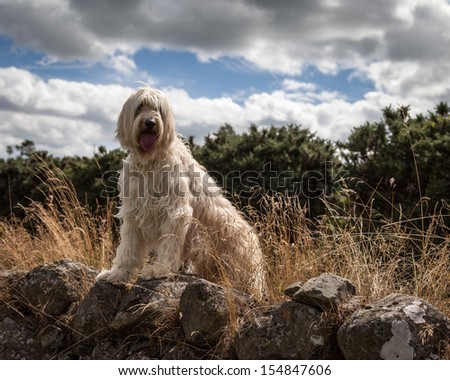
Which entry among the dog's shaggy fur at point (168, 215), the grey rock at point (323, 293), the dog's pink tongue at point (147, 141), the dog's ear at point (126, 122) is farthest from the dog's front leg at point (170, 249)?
the grey rock at point (323, 293)

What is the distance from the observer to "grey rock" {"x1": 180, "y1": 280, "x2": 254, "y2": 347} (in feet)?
14.3

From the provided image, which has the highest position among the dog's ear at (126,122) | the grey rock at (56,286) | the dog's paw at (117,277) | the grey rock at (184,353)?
the dog's ear at (126,122)

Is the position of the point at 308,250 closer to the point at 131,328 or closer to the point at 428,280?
the point at 428,280

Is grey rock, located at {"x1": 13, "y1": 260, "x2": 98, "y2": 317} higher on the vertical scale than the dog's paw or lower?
lower

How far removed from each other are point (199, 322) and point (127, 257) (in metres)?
1.17

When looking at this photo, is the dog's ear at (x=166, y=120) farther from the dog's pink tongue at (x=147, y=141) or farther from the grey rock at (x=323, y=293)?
the grey rock at (x=323, y=293)

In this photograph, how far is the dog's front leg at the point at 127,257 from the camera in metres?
5.20

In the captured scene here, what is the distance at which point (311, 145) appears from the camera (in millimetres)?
8109

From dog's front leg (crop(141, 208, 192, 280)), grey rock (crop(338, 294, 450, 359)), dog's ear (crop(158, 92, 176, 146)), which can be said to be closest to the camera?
grey rock (crop(338, 294, 450, 359))

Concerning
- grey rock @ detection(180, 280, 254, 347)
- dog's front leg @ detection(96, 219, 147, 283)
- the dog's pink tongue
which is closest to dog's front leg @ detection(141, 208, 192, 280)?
dog's front leg @ detection(96, 219, 147, 283)

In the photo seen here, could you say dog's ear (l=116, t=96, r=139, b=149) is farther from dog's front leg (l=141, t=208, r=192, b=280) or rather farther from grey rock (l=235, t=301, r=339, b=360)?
grey rock (l=235, t=301, r=339, b=360)

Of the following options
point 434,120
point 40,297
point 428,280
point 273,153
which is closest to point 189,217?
point 40,297

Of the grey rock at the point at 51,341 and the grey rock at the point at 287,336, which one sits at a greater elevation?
the grey rock at the point at 287,336

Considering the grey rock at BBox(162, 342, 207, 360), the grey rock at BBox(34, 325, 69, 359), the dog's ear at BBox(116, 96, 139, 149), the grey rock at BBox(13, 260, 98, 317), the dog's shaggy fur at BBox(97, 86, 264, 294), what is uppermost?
the dog's ear at BBox(116, 96, 139, 149)
